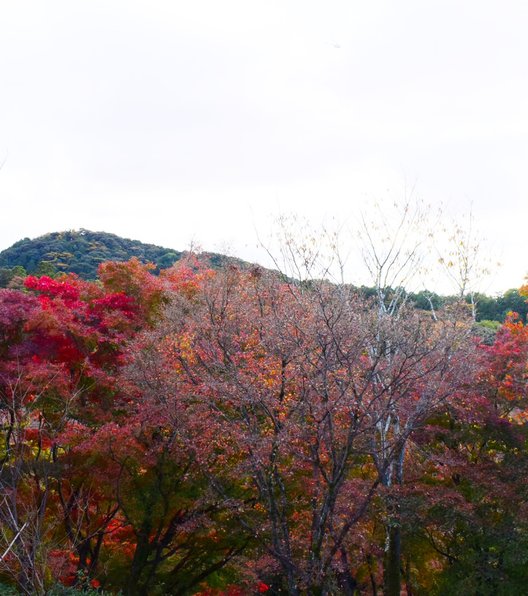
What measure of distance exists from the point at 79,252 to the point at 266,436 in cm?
6621

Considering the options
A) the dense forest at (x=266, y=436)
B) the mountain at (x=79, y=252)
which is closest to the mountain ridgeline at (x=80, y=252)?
the mountain at (x=79, y=252)

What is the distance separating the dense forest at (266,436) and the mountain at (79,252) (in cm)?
5182

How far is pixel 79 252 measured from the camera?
231 ft

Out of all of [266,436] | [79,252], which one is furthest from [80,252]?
[266,436]

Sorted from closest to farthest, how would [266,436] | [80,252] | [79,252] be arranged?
Result: [266,436] → [79,252] → [80,252]

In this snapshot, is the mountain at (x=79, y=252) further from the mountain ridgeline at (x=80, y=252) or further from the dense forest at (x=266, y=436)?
the dense forest at (x=266, y=436)

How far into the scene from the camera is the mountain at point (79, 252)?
2569 inches

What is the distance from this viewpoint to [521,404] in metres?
11.4


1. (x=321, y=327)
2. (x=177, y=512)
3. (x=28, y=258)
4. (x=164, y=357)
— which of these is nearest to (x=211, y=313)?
(x=164, y=357)

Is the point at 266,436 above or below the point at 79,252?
below

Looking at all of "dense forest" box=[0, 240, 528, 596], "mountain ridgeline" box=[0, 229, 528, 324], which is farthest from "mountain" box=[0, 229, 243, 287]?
"dense forest" box=[0, 240, 528, 596]

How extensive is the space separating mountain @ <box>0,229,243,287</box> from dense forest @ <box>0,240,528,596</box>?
5182cm

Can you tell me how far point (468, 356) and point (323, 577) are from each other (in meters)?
5.08

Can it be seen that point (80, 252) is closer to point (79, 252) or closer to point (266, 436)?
point (79, 252)
